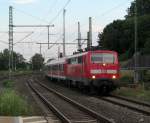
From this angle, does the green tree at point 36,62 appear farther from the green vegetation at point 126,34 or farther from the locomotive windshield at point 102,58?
the locomotive windshield at point 102,58

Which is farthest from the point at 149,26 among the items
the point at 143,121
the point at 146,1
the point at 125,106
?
the point at 143,121

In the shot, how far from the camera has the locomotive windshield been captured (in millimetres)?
32131

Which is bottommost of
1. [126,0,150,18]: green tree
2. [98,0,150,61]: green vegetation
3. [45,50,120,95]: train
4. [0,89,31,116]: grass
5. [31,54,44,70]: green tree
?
[0,89,31,116]: grass

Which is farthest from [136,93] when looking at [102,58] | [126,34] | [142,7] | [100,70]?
[142,7]

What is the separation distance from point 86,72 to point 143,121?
15.9 metres

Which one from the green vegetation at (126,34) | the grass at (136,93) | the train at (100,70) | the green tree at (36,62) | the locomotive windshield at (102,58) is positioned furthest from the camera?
the green tree at (36,62)

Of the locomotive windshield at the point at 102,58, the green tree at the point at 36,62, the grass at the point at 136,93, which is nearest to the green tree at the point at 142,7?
the green tree at the point at 36,62

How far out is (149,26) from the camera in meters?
99.2

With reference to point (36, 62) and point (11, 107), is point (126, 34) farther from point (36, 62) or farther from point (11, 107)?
point (11, 107)

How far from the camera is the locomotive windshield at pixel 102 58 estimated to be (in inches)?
1265

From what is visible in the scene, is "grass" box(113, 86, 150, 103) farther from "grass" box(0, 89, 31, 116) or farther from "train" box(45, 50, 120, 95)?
"grass" box(0, 89, 31, 116)

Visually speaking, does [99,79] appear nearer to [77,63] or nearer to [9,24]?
[77,63]

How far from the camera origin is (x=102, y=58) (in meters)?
32.3

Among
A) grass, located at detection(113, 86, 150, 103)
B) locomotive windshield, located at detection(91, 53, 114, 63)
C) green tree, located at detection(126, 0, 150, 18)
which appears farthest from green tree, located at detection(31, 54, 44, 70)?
locomotive windshield, located at detection(91, 53, 114, 63)
